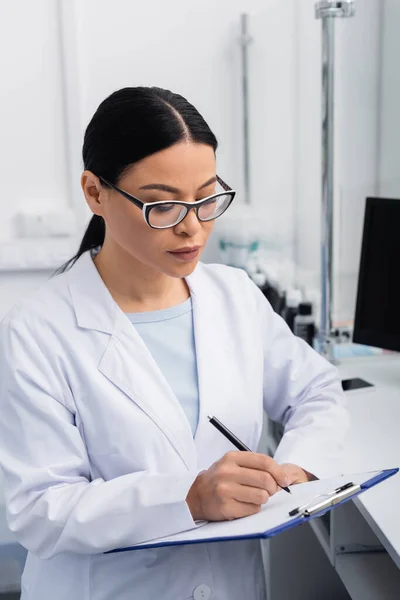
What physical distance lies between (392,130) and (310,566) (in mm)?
1179

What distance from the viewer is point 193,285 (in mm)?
1271

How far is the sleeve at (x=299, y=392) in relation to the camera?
1238mm

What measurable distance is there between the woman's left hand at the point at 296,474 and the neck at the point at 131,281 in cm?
30

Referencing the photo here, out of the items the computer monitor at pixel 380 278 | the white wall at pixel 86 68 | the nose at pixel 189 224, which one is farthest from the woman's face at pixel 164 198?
the white wall at pixel 86 68

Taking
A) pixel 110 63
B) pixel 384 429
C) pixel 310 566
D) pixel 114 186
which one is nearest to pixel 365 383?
pixel 384 429

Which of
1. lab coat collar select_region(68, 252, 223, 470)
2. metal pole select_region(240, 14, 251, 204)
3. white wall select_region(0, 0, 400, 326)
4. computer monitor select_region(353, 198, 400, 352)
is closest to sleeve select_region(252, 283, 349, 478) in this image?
lab coat collar select_region(68, 252, 223, 470)

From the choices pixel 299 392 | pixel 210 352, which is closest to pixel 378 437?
pixel 299 392

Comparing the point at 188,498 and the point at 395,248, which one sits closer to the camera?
the point at 188,498

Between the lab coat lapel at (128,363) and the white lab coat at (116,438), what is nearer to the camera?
A: the white lab coat at (116,438)

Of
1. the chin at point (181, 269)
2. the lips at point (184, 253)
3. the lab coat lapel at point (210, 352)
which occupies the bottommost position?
the lab coat lapel at point (210, 352)

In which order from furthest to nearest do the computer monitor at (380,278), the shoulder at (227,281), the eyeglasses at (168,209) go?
the computer monitor at (380,278) → the shoulder at (227,281) → the eyeglasses at (168,209)

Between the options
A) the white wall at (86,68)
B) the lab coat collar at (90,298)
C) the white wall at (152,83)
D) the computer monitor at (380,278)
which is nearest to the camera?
the lab coat collar at (90,298)

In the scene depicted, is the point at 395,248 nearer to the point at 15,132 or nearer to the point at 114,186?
the point at 114,186

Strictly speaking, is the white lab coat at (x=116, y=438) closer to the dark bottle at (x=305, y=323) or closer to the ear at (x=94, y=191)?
the ear at (x=94, y=191)
